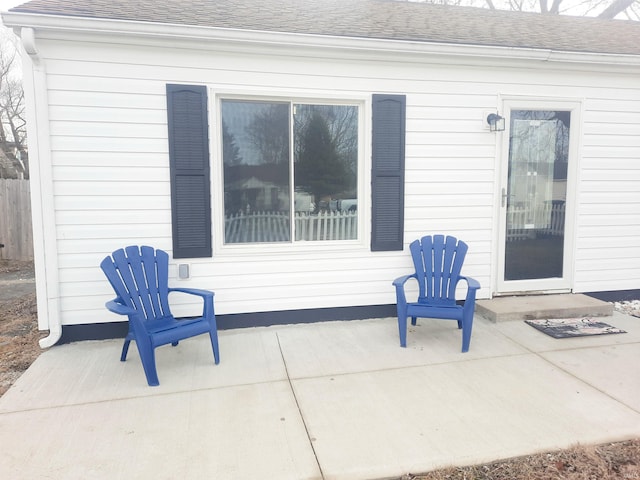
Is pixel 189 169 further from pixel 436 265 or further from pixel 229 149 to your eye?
pixel 436 265

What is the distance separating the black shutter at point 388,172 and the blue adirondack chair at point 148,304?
5.58 feet

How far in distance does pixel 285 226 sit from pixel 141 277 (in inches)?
52.2

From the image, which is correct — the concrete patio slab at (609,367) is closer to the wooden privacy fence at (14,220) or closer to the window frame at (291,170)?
the window frame at (291,170)

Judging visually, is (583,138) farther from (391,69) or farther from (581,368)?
(581,368)

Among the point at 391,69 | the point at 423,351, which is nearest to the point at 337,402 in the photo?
the point at 423,351

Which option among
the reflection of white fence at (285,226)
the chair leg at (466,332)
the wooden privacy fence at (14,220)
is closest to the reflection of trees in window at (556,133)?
the reflection of white fence at (285,226)

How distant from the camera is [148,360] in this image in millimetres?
2863

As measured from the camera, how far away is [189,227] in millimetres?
3686

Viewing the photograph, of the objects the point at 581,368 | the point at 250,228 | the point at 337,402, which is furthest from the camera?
the point at 250,228

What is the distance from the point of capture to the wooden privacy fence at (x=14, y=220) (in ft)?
25.6

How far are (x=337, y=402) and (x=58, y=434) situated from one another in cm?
153

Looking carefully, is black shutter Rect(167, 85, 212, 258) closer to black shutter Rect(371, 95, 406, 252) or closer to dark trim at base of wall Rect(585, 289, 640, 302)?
black shutter Rect(371, 95, 406, 252)

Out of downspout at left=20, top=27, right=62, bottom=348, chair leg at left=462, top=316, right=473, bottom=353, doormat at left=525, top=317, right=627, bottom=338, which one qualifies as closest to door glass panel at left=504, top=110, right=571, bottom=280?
doormat at left=525, top=317, right=627, bottom=338

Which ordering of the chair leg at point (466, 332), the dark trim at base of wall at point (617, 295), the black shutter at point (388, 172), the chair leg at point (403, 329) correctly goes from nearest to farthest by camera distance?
1. the chair leg at point (466, 332)
2. the chair leg at point (403, 329)
3. the black shutter at point (388, 172)
4. the dark trim at base of wall at point (617, 295)
